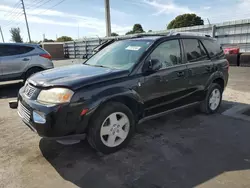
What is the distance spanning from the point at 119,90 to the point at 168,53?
4.23ft

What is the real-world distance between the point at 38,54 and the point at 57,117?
19.6 feet

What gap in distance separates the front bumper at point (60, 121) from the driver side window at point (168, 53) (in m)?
1.49

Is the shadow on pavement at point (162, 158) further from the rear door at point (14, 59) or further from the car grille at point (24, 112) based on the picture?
the rear door at point (14, 59)

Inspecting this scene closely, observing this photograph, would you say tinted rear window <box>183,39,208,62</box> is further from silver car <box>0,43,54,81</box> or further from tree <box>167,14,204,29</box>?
tree <box>167,14,204,29</box>

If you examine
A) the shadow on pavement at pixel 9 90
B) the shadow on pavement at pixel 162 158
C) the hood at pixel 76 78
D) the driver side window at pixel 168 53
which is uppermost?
the driver side window at pixel 168 53

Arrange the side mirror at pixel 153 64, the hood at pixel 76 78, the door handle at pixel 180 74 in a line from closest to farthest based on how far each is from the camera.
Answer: the hood at pixel 76 78 < the side mirror at pixel 153 64 < the door handle at pixel 180 74

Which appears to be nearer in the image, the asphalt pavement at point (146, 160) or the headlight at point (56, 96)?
the asphalt pavement at point (146, 160)

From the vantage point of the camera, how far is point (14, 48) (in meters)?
7.45

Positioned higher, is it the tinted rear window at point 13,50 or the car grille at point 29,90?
the tinted rear window at point 13,50

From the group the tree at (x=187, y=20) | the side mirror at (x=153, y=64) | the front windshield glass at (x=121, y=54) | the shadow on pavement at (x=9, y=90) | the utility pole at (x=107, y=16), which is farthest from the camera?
the tree at (x=187, y=20)

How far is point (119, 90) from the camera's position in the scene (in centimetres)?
294

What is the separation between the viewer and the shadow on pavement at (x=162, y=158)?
2484 mm

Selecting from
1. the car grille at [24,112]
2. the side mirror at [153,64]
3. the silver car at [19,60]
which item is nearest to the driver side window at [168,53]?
the side mirror at [153,64]

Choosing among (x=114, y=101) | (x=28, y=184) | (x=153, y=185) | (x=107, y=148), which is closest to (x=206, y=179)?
(x=153, y=185)
